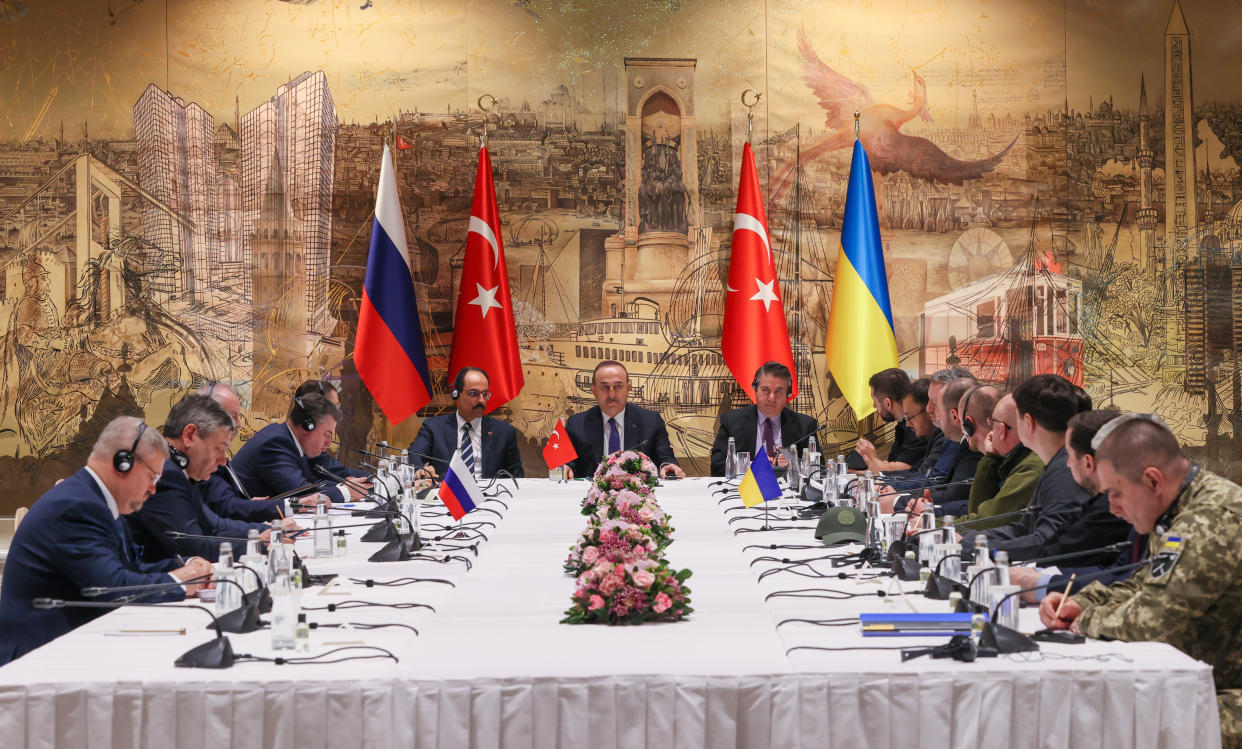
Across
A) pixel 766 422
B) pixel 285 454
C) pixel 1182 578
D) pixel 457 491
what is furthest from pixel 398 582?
pixel 766 422

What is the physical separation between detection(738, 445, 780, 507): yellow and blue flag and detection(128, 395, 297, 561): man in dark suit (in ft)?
6.23

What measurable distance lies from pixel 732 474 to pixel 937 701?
172 inches

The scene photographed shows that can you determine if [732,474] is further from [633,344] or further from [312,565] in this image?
[312,565]

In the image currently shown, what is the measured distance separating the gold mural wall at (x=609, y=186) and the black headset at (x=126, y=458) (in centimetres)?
485

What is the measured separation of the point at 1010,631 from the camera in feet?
9.00

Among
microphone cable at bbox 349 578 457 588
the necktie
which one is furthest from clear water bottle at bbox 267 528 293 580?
the necktie

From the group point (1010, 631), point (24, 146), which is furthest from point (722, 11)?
point (1010, 631)

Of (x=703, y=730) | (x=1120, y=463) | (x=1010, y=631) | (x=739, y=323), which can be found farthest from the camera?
(x=739, y=323)

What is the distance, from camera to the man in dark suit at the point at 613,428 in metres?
7.70

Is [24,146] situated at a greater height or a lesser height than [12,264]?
greater

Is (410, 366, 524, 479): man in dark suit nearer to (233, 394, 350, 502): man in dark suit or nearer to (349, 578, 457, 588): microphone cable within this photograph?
(233, 394, 350, 502): man in dark suit

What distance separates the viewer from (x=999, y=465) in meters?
5.07

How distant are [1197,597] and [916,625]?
0.67 meters

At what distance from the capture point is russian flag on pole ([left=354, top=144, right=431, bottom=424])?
26.6 feet
